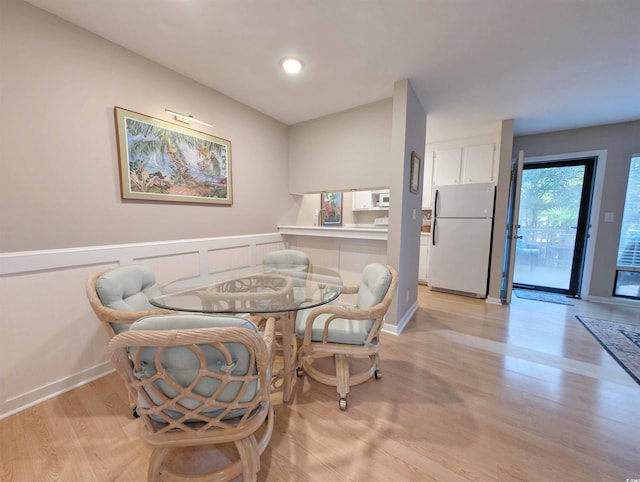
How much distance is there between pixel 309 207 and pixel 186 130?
2.08m

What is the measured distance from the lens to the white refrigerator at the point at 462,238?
3338 millimetres

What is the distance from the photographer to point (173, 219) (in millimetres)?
2203

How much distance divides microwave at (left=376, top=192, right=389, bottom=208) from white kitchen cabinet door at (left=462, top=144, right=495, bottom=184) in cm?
118

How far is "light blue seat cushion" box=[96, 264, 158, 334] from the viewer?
1.33m

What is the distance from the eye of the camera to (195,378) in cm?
79

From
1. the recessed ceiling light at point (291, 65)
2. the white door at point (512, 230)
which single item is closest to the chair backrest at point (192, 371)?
the recessed ceiling light at point (291, 65)

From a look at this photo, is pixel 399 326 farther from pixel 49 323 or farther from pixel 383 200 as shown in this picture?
pixel 49 323

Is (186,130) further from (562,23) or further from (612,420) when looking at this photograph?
(612,420)

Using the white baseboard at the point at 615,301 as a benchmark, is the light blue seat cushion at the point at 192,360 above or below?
above

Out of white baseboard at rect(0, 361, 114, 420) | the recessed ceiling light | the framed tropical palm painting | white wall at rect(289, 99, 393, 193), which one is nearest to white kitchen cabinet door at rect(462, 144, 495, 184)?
white wall at rect(289, 99, 393, 193)

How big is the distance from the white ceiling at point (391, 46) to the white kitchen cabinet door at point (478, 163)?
87cm

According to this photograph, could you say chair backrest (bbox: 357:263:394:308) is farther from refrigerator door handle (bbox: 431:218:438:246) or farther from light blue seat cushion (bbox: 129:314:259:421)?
refrigerator door handle (bbox: 431:218:438:246)

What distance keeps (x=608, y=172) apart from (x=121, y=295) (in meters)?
5.57

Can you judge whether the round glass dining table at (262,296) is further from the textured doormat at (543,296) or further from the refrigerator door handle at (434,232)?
the textured doormat at (543,296)
